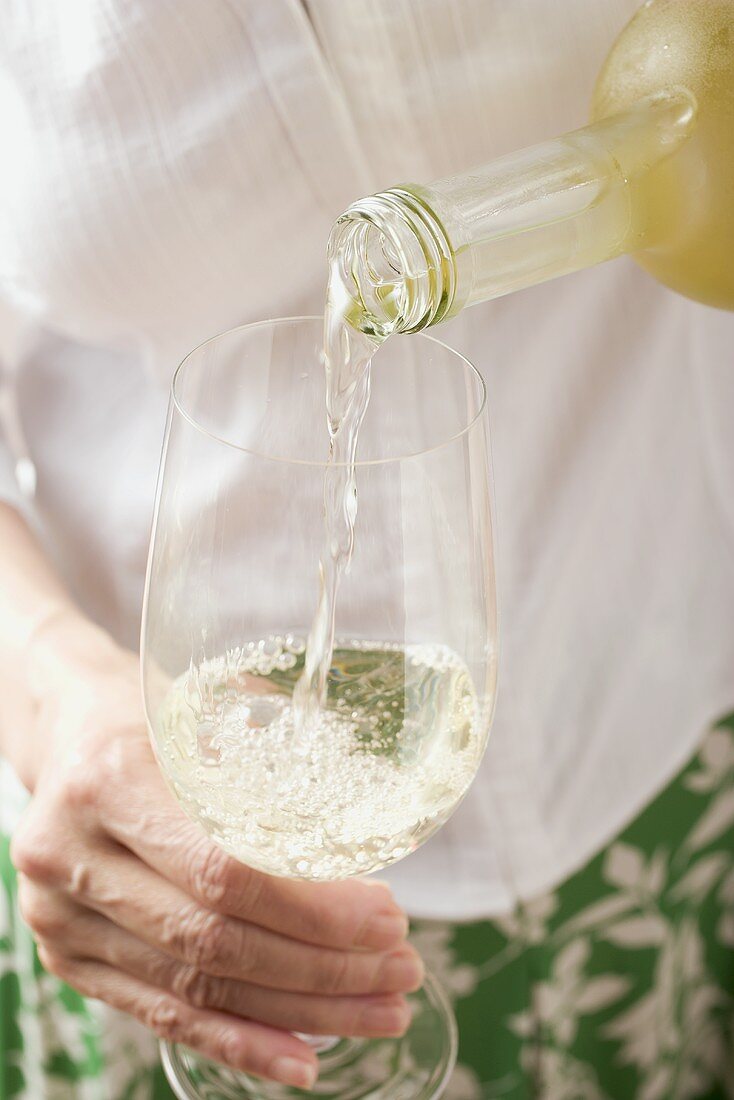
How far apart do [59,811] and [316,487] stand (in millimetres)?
278

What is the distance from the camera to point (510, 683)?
803 mm

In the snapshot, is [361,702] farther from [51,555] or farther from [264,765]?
[51,555]

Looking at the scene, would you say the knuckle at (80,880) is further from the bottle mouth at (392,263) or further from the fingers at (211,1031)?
the bottle mouth at (392,263)

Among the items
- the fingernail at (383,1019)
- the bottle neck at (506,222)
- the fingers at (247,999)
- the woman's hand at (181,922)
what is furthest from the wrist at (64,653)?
the bottle neck at (506,222)

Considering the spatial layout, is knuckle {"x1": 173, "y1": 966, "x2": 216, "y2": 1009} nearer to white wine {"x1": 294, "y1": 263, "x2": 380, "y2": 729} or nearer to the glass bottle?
white wine {"x1": 294, "y1": 263, "x2": 380, "y2": 729}

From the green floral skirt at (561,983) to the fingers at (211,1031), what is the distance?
157 millimetres

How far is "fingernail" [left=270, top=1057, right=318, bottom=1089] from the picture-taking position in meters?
0.61

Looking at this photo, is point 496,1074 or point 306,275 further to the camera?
point 496,1074

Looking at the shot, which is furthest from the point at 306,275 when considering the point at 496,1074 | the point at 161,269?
the point at 496,1074

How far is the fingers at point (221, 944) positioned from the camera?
0.61 meters

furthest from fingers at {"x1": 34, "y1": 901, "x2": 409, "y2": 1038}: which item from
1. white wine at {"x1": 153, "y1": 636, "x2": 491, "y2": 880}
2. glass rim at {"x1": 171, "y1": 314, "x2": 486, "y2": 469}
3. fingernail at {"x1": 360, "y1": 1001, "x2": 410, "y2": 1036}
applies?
glass rim at {"x1": 171, "y1": 314, "x2": 486, "y2": 469}

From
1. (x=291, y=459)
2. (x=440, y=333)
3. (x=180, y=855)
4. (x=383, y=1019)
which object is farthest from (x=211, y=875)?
(x=440, y=333)

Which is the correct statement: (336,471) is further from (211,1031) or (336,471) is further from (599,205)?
(211,1031)

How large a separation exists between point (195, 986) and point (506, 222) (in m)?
0.41
